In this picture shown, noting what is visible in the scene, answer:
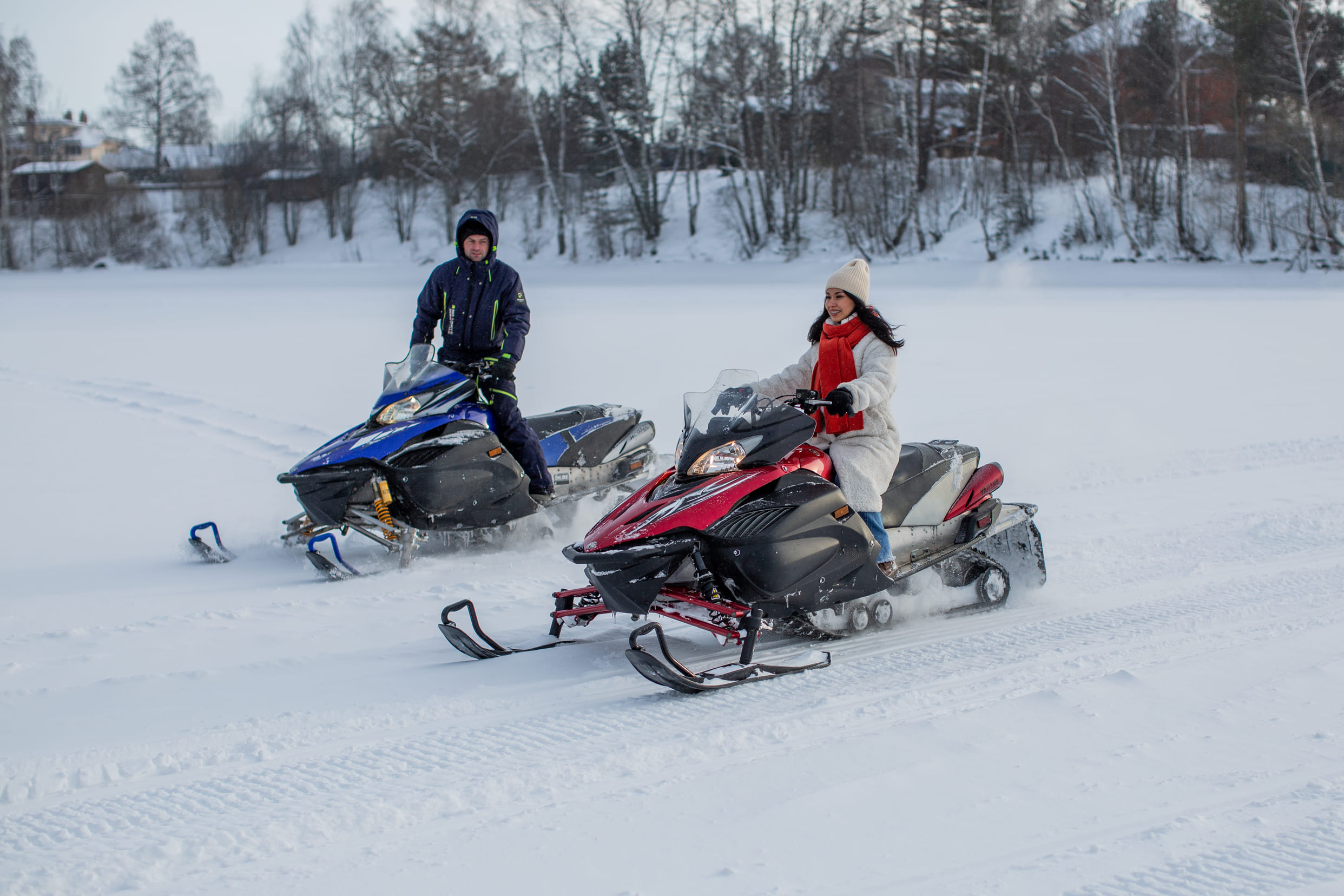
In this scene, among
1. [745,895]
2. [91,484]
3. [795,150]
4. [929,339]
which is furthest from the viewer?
[795,150]

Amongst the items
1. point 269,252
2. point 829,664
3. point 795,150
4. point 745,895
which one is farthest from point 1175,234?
point 269,252

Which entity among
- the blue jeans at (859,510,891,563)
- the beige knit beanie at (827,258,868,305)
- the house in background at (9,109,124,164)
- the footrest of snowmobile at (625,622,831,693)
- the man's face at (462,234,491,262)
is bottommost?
the footrest of snowmobile at (625,622,831,693)

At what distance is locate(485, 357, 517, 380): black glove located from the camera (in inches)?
205

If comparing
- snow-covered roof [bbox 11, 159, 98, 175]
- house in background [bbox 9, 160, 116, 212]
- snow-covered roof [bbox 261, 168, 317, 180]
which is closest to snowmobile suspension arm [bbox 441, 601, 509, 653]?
snow-covered roof [bbox 261, 168, 317, 180]

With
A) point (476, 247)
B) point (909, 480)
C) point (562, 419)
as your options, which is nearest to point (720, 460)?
point (909, 480)

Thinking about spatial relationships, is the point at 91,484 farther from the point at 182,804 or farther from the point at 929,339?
the point at 929,339

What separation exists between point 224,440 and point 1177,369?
365 inches

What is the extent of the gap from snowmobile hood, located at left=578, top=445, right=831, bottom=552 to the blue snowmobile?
5.60ft

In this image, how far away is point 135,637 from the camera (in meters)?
4.20

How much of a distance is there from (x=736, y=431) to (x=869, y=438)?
0.64 m

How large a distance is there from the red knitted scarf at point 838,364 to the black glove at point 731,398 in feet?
1.37

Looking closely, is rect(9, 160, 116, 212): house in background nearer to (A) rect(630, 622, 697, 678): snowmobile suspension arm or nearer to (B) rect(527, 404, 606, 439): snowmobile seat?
(B) rect(527, 404, 606, 439): snowmobile seat

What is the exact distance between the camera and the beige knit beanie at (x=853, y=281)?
3928 mm

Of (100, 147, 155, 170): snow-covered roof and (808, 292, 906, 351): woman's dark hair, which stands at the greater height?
(100, 147, 155, 170): snow-covered roof
